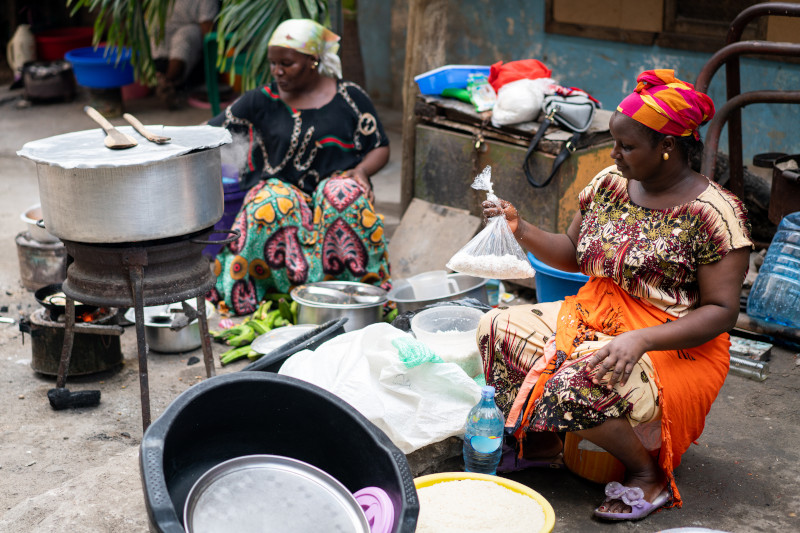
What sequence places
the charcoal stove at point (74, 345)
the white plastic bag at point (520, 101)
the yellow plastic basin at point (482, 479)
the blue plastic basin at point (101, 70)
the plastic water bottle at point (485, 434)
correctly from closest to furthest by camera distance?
1. the yellow plastic basin at point (482, 479)
2. the plastic water bottle at point (485, 434)
3. the charcoal stove at point (74, 345)
4. the white plastic bag at point (520, 101)
5. the blue plastic basin at point (101, 70)

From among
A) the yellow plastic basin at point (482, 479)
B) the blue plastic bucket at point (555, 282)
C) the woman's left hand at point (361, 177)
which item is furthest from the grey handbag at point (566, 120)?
the yellow plastic basin at point (482, 479)

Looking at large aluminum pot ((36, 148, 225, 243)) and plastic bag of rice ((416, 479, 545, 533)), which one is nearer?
plastic bag of rice ((416, 479, 545, 533))

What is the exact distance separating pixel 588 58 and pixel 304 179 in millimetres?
2821

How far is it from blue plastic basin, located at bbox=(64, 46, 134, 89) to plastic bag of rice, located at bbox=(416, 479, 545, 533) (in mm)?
7616

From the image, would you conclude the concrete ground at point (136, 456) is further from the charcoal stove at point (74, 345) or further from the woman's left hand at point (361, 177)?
the woman's left hand at point (361, 177)

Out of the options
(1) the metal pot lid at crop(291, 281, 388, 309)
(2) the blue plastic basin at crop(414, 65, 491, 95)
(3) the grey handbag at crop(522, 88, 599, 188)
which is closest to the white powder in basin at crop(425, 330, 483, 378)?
(1) the metal pot lid at crop(291, 281, 388, 309)

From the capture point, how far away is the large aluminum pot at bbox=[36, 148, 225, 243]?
3.37 m

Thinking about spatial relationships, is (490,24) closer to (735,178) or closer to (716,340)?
(735,178)

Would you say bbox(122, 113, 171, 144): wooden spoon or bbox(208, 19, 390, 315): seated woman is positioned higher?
bbox(122, 113, 171, 144): wooden spoon

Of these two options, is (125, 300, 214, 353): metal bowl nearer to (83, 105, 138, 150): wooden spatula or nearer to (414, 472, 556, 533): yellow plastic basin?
(83, 105, 138, 150): wooden spatula

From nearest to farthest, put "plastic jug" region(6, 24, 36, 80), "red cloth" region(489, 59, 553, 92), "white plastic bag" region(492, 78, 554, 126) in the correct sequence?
1. "white plastic bag" region(492, 78, 554, 126)
2. "red cloth" region(489, 59, 553, 92)
3. "plastic jug" region(6, 24, 36, 80)

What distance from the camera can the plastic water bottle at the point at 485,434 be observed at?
10.1ft

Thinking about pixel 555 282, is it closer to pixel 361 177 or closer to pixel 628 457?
pixel 361 177

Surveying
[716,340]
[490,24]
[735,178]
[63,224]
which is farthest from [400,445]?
[490,24]
